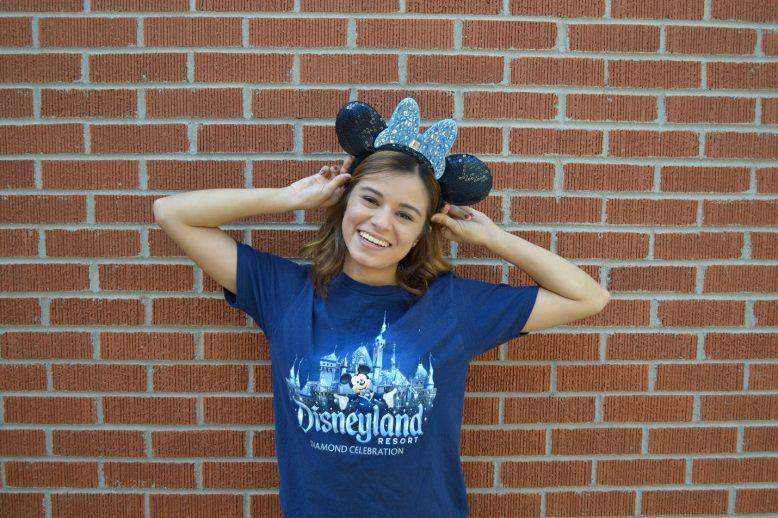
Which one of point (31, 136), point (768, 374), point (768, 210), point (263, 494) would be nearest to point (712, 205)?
point (768, 210)

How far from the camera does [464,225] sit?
6.94ft

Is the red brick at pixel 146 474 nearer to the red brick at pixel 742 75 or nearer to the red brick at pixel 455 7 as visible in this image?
the red brick at pixel 455 7

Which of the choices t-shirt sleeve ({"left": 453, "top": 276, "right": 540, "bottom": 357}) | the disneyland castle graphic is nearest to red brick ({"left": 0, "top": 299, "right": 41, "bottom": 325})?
the disneyland castle graphic

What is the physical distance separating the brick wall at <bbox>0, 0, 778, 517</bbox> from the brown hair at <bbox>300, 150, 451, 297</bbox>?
0.97ft

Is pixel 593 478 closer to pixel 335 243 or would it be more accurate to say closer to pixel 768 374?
pixel 768 374

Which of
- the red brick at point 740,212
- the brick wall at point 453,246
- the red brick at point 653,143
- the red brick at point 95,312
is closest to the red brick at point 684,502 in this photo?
the brick wall at point 453,246

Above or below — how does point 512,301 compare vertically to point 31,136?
below

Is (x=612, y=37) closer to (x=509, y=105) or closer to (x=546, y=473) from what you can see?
(x=509, y=105)

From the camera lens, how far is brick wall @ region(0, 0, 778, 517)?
7.70 feet

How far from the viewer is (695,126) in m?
2.44

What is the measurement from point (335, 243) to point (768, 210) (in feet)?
6.06

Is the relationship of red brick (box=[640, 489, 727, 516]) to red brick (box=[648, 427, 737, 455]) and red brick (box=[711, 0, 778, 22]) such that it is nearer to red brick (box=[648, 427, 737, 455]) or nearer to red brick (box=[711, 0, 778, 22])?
red brick (box=[648, 427, 737, 455])

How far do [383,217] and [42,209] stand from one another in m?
1.48

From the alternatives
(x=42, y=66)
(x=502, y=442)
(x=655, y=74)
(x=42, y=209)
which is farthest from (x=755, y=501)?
(x=42, y=66)
